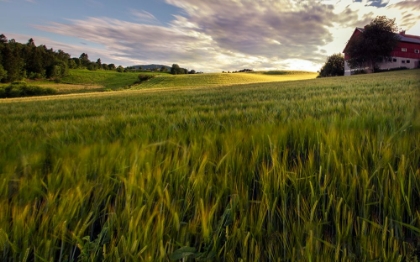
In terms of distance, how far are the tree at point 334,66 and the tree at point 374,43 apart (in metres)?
10.9

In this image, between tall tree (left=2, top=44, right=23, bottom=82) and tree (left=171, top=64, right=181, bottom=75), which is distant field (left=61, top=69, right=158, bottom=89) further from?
tree (left=171, top=64, right=181, bottom=75)

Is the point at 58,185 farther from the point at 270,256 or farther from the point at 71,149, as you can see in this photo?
the point at 270,256

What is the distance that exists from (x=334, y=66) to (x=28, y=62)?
108581mm

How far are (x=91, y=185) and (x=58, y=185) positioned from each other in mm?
157

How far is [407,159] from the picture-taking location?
95cm

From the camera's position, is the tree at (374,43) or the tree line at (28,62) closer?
the tree at (374,43)

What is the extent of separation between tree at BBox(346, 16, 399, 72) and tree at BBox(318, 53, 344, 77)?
35.9ft

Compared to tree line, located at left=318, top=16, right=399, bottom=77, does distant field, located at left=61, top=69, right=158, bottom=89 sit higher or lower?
lower

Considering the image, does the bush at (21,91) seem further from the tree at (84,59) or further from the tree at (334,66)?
the tree at (334,66)

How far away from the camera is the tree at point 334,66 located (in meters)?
67.7

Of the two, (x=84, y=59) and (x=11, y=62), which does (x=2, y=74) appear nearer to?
(x=11, y=62)

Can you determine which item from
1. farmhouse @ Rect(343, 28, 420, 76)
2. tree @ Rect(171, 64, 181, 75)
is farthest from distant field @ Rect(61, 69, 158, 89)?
farmhouse @ Rect(343, 28, 420, 76)

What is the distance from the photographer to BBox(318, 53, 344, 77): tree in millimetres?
67650

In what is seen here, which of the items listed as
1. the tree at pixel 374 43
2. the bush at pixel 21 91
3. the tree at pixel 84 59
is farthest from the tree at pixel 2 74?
the tree at pixel 374 43
